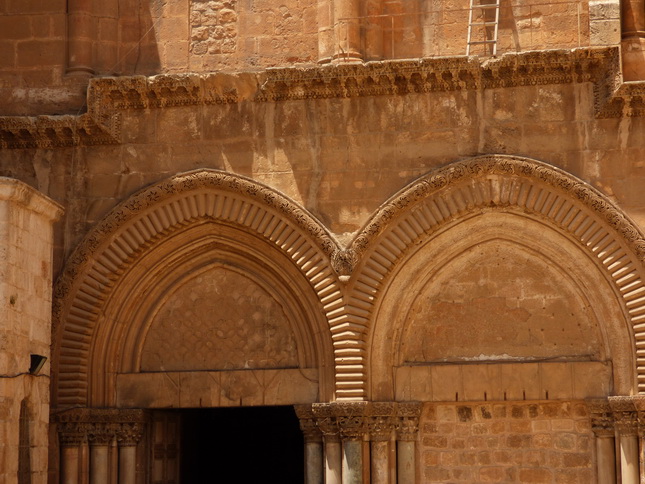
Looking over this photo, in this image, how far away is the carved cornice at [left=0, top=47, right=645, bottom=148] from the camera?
1680cm

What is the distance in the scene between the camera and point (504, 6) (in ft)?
57.1

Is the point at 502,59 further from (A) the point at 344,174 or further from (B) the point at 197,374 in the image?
(B) the point at 197,374

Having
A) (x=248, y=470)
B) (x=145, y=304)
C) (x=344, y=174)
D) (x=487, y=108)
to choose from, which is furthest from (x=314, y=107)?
(x=248, y=470)

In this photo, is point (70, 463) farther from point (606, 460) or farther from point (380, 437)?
point (606, 460)

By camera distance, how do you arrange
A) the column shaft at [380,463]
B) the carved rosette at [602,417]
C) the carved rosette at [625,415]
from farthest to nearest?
the column shaft at [380,463], the carved rosette at [602,417], the carved rosette at [625,415]

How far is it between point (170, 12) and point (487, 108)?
399 cm

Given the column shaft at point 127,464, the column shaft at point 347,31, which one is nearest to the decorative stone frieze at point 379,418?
the column shaft at point 127,464

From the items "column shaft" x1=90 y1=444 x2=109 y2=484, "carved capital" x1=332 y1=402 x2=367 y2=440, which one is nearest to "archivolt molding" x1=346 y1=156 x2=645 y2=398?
"carved capital" x1=332 y1=402 x2=367 y2=440

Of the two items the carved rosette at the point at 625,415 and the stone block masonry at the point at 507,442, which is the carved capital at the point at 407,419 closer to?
the stone block masonry at the point at 507,442

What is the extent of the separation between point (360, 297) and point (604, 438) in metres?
3.10

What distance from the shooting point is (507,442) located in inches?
669

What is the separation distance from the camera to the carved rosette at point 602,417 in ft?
54.3

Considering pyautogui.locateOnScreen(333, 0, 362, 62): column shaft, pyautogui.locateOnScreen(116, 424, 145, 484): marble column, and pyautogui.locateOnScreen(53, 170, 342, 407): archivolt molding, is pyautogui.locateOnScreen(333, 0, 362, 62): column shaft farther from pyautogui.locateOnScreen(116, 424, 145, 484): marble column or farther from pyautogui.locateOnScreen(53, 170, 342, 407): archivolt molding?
pyautogui.locateOnScreen(116, 424, 145, 484): marble column

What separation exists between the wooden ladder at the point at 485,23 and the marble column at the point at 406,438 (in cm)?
409
